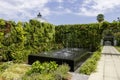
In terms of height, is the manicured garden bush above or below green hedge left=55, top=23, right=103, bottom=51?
below

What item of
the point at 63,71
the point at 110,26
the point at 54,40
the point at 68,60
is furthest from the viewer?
the point at 54,40

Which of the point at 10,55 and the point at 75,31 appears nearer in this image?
the point at 10,55

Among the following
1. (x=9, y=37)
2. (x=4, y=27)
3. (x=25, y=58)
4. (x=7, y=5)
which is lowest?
(x=25, y=58)

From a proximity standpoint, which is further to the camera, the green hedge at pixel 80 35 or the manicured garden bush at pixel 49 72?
the green hedge at pixel 80 35

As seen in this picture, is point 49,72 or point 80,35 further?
point 80,35

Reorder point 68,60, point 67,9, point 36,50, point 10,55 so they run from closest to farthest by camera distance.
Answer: point 68,60, point 10,55, point 36,50, point 67,9

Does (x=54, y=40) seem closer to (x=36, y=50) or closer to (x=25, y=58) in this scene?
(x=36, y=50)

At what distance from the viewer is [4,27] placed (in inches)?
383

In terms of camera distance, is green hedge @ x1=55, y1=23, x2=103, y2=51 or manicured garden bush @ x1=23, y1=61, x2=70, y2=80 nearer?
manicured garden bush @ x1=23, y1=61, x2=70, y2=80

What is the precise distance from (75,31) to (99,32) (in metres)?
2.97

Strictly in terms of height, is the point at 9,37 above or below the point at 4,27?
below

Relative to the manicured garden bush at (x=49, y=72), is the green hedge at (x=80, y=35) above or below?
above

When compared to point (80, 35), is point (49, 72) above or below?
below

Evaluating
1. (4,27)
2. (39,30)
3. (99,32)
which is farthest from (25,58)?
(99,32)
